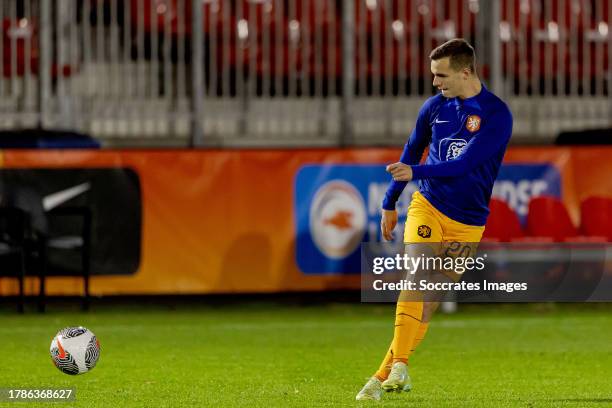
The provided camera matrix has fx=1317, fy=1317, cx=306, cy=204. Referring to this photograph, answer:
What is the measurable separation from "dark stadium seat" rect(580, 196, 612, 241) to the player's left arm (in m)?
6.07

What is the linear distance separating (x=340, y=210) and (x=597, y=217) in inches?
100

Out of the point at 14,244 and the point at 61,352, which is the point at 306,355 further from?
the point at 14,244

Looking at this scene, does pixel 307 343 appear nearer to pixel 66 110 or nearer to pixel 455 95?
pixel 455 95

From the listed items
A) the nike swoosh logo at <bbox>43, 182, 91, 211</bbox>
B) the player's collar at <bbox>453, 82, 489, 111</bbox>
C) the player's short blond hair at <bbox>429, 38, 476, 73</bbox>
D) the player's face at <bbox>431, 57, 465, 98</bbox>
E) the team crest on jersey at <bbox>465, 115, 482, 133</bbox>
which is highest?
the player's short blond hair at <bbox>429, 38, 476, 73</bbox>

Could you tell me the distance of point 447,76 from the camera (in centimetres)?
713

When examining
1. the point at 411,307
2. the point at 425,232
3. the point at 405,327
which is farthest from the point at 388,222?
the point at 405,327

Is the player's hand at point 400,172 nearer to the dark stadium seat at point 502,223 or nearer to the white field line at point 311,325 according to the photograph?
the white field line at point 311,325

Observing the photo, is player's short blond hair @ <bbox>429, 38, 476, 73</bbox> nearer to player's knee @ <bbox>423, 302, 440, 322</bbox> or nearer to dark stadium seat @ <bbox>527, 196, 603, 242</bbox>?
player's knee @ <bbox>423, 302, 440, 322</bbox>

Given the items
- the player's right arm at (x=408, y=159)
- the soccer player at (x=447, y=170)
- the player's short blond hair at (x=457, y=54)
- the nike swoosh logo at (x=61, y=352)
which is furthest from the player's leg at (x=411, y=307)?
the nike swoosh logo at (x=61, y=352)

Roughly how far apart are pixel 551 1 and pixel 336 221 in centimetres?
447

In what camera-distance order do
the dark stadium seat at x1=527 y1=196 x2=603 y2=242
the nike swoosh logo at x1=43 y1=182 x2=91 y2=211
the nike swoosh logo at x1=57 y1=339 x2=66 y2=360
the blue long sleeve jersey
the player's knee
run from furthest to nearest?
1. the dark stadium seat at x1=527 y1=196 x2=603 y2=242
2. the nike swoosh logo at x1=43 y1=182 x2=91 y2=211
3. the nike swoosh logo at x1=57 y1=339 x2=66 y2=360
4. the player's knee
5. the blue long sleeve jersey

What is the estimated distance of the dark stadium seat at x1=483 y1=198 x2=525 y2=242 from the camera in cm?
1298

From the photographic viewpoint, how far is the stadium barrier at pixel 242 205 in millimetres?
12953

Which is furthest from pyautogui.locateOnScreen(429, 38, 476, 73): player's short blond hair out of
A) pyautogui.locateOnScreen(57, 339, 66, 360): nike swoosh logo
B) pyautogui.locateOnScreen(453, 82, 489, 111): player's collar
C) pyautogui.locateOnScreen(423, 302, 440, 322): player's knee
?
pyautogui.locateOnScreen(57, 339, 66, 360): nike swoosh logo
